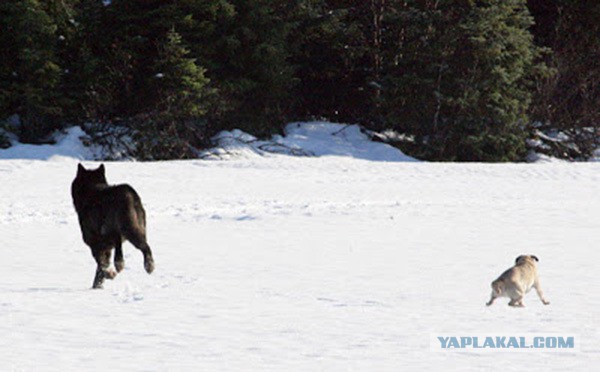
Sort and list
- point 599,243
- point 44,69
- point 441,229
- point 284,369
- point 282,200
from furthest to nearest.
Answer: point 44,69 < point 282,200 < point 441,229 < point 599,243 < point 284,369

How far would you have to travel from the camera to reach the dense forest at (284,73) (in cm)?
2992

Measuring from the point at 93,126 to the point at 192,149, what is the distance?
3.47 meters

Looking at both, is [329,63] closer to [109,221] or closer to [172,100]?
[172,100]

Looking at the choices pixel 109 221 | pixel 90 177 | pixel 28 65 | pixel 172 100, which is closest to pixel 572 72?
pixel 172 100

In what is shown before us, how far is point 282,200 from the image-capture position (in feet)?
65.5

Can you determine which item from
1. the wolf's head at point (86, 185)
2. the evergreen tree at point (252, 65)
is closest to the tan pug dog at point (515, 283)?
the wolf's head at point (86, 185)

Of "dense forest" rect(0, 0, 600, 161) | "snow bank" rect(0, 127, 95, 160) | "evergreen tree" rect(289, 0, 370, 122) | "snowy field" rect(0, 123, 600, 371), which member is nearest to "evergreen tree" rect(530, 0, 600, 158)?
"dense forest" rect(0, 0, 600, 161)

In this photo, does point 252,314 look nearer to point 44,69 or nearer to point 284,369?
point 284,369

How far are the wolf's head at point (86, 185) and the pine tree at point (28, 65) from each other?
20.4 meters

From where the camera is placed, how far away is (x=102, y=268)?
28.5 feet

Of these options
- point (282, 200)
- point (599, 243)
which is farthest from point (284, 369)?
point (282, 200)

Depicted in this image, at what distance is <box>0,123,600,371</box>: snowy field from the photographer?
5973 millimetres

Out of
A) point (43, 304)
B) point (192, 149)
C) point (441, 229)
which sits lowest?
point (192, 149)

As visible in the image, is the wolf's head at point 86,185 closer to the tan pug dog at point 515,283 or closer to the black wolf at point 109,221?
the black wolf at point 109,221
